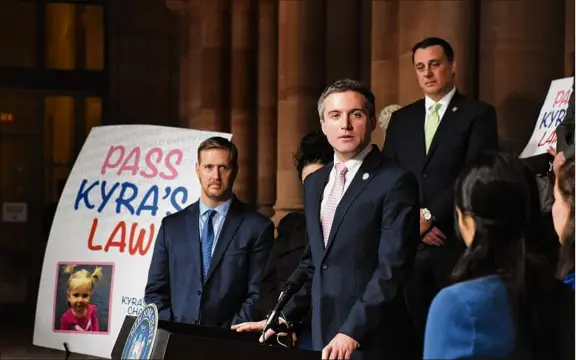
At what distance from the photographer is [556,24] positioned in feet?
19.4

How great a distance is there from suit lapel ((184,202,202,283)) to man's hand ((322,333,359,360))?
146cm

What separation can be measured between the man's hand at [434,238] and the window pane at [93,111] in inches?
404

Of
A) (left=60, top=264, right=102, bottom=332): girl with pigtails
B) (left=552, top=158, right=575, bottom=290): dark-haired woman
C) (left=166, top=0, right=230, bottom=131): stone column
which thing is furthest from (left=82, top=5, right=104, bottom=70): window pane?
(left=552, top=158, right=575, bottom=290): dark-haired woman

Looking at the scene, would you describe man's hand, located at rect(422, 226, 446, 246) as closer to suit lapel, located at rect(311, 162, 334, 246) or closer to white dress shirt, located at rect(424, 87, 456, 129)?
white dress shirt, located at rect(424, 87, 456, 129)

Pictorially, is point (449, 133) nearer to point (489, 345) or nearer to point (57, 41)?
point (489, 345)

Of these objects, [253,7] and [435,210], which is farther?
[253,7]

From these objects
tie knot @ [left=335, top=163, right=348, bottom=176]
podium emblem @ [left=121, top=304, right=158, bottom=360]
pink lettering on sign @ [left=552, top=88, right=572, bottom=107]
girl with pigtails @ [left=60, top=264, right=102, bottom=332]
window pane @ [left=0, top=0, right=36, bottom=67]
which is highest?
window pane @ [left=0, top=0, right=36, bottom=67]

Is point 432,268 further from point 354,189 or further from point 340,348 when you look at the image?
point 340,348

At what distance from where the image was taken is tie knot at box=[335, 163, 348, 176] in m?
3.16

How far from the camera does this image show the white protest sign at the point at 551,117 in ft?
15.3

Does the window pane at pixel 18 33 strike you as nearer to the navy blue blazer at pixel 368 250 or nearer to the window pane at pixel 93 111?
the window pane at pixel 93 111

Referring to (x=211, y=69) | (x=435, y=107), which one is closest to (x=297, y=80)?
(x=211, y=69)

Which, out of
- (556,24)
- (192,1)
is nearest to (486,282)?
(556,24)

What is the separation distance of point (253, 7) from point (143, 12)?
3.73m
